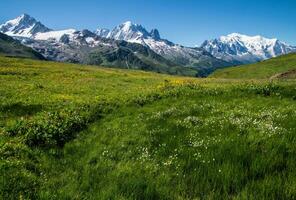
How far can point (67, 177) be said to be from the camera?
408 inches

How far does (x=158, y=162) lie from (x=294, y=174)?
158 inches

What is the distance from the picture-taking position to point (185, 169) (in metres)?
10.4

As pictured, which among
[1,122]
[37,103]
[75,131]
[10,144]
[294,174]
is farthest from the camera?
[37,103]

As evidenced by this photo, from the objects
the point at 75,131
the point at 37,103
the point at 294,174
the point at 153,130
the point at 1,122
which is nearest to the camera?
the point at 294,174

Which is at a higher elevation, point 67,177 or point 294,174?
point 294,174

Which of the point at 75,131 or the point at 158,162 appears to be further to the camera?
the point at 75,131

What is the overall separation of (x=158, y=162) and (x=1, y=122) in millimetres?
10292

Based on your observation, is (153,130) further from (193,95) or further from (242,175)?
(193,95)

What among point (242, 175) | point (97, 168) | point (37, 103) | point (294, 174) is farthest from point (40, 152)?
point (37, 103)

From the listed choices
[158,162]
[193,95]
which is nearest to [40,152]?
[158,162]

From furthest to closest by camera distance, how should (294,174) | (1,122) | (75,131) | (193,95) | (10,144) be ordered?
(193,95)
(1,122)
(75,131)
(10,144)
(294,174)

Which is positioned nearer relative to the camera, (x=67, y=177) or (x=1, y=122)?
(x=67, y=177)

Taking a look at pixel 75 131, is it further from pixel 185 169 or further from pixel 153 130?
pixel 185 169

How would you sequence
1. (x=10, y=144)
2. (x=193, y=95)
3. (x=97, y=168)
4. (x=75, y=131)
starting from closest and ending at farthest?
(x=97, y=168), (x=10, y=144), (x=75, y=131), (x=193, y=95)
